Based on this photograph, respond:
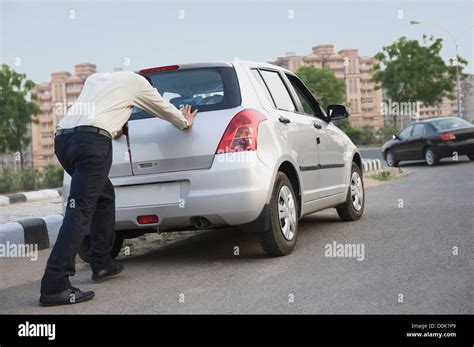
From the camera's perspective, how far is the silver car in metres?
5.46

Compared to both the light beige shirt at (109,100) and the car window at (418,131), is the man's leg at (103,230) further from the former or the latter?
the car window at (418,131)

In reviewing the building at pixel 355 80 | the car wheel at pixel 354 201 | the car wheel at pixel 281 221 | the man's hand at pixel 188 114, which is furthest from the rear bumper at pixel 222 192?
the building at pixel 355 80

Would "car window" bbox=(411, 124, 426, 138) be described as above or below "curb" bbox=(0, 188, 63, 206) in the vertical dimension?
above

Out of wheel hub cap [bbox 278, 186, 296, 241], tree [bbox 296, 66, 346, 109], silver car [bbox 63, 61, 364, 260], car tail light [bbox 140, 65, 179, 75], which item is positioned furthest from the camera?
tree [bbox 296, 66, 346, 109]

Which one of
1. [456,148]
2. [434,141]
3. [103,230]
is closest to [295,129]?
[103,230]

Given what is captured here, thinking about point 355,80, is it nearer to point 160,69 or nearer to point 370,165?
point 370,165

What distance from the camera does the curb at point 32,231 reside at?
7637mm

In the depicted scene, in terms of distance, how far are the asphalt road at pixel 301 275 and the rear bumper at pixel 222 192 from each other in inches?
17.7

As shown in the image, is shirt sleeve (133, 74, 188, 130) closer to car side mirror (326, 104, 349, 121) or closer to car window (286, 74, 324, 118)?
car window (286, 74, 324, 118)

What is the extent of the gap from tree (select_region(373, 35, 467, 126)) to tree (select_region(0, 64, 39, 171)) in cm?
2803

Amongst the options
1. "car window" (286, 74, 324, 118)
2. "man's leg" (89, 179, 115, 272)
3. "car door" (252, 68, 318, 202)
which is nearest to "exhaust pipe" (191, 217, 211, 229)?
"man's leg" (89, 179, 115, 272)

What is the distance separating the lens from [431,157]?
19594 mm

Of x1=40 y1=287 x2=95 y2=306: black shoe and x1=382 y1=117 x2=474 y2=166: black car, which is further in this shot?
x1=382 y1=117 x2=474 y2=166: black car

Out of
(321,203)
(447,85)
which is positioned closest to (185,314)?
(321,203)
